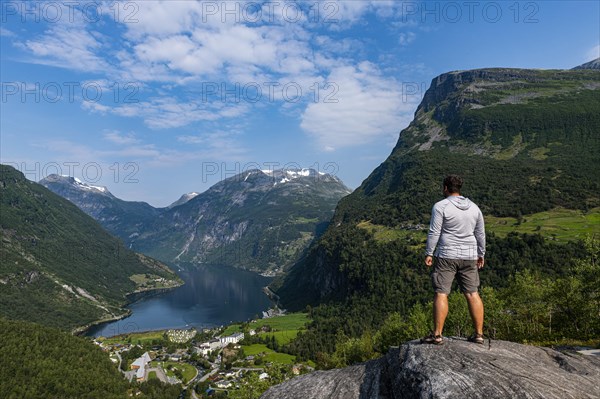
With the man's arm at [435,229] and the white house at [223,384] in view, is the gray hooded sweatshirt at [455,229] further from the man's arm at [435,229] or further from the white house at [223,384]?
the white house at [223,384]

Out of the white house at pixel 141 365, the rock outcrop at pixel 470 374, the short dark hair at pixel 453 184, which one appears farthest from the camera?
the white house at pixel 141 365

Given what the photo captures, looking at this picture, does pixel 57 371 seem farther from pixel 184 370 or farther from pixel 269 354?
pixel 269 354

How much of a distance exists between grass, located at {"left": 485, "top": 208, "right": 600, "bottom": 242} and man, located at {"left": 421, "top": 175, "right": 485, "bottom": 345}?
149950mm

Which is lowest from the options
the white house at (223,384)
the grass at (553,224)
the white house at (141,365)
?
the white house at (141,365)

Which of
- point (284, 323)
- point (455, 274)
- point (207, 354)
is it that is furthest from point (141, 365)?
point (455, 274)

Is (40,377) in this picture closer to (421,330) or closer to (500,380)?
(421,330)

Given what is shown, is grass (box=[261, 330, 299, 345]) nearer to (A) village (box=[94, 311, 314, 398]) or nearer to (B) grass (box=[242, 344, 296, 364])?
(A) village (box=[94, 311, 314, 398])

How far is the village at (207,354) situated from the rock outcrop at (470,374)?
97.6 metres

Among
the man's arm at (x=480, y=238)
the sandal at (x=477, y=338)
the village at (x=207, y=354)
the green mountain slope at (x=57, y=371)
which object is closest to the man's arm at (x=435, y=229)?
the man's arm at (x=480, y=238)

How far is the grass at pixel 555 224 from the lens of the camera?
135625 millimetres

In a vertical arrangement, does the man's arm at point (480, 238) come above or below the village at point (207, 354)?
above

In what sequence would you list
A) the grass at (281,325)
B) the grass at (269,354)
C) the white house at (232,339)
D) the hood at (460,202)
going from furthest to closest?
1. the grass at (281,325)
2. the white house at (232,339)
3. the grass at (269,354)
4. the hood at (460,202)

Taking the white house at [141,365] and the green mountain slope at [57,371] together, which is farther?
the white house at [141,365]

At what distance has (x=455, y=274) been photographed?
9.82 meters
